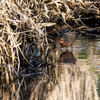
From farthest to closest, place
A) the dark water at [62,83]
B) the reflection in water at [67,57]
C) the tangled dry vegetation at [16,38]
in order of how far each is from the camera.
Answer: the reflection in water at [67,57] < the tangled dry vegetation at [16,38] < the dark water at [62,83]

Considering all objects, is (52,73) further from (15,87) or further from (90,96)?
(90,96)

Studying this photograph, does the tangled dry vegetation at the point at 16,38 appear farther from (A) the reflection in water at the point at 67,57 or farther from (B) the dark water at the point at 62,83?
(A) the reflection in water at the point at 67,57

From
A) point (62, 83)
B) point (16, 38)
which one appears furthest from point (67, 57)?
point (62, 83)

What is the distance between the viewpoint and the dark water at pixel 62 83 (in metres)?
3.49

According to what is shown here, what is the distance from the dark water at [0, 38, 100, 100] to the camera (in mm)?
3494

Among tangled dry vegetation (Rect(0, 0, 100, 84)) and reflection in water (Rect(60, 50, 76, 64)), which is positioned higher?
tangled dry vegetation (Rect(0, 0, 100, 84))

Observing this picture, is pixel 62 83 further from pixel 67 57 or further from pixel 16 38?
pixel 67 57

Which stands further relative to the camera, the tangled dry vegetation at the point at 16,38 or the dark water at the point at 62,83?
the tangled dry vegetation at the point at 16,38

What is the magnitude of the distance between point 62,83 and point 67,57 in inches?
79.1

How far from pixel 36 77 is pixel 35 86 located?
37 cm

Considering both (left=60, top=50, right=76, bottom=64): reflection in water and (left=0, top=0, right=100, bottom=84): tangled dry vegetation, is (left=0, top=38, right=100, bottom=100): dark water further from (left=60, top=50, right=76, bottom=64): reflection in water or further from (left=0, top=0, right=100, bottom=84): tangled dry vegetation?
(left=0, top=0, right=100, bottom=84): tangled dry vegetation

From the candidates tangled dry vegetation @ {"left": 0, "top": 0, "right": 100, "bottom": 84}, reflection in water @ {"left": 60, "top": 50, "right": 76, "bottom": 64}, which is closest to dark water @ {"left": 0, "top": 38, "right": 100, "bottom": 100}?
reflection in water @ {"left": 60, "top": 50, "right": 76, "bottom": 64}

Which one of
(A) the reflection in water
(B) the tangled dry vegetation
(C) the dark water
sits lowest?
(C) the dark water

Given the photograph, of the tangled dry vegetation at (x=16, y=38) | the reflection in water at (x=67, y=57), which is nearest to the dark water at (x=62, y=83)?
the reflection in water at (x=67, y=57)
